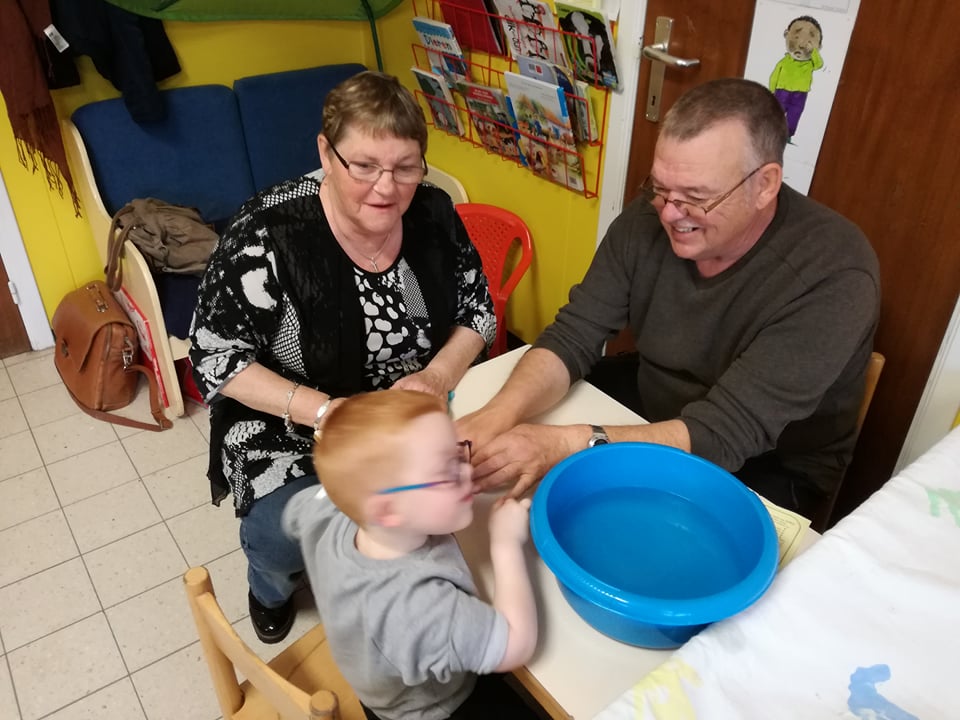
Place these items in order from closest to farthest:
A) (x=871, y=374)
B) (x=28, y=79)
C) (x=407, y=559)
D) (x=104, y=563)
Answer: (x=407, y=559) → (x=871, y=374) → (x=104, y=563) → (x=28, y=79)

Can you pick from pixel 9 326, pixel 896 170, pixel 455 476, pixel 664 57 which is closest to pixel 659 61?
pixel 664 57

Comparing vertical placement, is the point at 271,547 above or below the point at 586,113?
below

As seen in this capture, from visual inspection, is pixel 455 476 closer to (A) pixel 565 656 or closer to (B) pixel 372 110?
(A) pixel 565 656

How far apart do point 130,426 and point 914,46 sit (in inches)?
95.5

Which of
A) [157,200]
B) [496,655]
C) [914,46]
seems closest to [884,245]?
[914,46]

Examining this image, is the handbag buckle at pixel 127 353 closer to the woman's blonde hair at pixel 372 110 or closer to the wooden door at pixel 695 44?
the woman's blonde hair at pixel 372 110

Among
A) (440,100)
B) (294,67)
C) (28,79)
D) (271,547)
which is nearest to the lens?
(271,547)

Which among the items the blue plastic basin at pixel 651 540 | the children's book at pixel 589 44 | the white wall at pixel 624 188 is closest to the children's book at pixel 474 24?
the children's book at pixel 589 44

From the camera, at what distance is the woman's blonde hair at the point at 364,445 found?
78 centimetres

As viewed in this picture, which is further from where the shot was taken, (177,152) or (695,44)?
(177,152)

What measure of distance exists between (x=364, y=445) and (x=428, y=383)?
0.60 metres

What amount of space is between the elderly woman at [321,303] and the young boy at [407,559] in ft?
1.69

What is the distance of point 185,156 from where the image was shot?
268cm

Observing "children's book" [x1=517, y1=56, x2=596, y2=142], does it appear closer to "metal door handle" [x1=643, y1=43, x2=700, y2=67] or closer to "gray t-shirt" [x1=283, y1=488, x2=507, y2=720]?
"metal door handle" [x1=643, y1=43, x2=700, y2=67]
